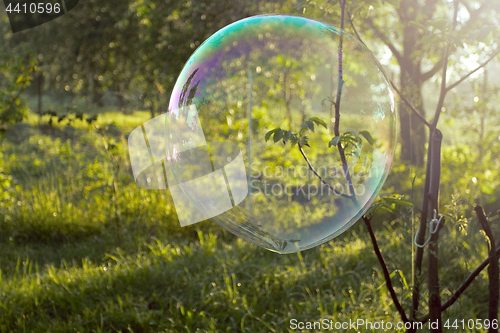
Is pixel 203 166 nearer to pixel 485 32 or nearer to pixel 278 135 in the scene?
pixel 278 135

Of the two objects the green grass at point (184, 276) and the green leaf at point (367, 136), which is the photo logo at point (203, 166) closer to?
the green leaf at point (367, 136)

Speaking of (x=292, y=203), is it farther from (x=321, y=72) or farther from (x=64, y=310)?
(x=64, y=310)

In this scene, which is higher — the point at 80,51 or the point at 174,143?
the point at 80,51

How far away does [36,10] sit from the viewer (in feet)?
24.6

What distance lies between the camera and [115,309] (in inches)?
86.2

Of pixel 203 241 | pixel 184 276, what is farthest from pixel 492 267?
pixel 203 241

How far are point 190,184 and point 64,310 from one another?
143cm

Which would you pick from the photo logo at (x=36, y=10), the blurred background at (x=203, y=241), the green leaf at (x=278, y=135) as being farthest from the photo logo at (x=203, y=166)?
the photo logo at (x=36, y=10)

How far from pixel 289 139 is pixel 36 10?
821 cm

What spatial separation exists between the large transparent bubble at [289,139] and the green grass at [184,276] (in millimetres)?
361

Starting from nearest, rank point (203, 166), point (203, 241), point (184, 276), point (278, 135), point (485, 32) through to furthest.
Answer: point (278, 135)
point (485, 32)
point (203, 166)
point (184, 276)
point (203, 241)

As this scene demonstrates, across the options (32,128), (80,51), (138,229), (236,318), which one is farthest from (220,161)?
(32,128)

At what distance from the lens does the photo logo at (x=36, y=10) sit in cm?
699

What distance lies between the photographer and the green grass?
6.94 ft
